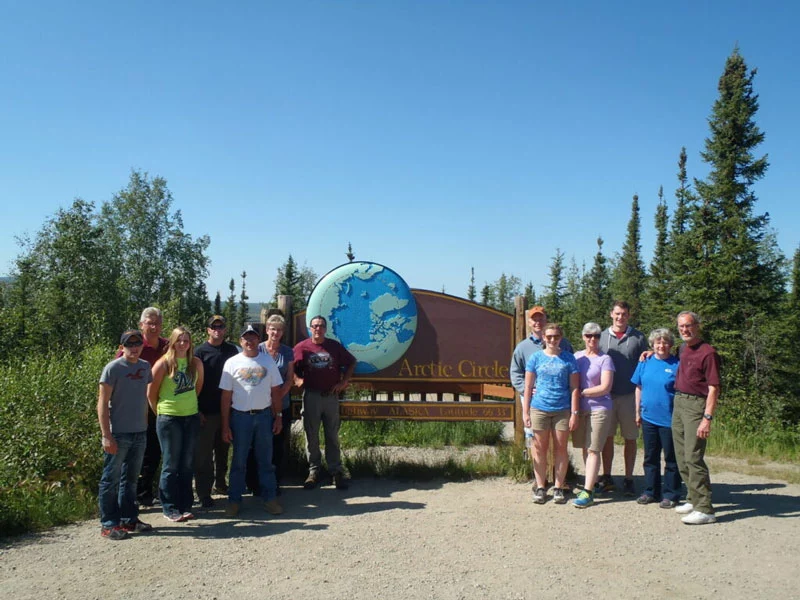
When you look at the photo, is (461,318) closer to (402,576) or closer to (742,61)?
(402,576)

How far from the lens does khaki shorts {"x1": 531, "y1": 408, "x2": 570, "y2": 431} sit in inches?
221

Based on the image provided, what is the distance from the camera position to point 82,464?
5.61 metres

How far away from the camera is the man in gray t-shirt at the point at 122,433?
14.9 ft

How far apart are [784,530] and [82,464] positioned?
20.5 ft

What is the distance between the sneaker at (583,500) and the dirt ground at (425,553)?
134 millimetres

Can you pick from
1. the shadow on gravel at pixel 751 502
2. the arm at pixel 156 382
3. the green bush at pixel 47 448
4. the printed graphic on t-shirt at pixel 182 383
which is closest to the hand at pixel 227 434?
the printed graphic on t-shirt at pixel 182 383

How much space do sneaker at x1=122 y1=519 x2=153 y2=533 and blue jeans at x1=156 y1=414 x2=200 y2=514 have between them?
28 cm

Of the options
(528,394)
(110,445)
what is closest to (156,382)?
(110,445)

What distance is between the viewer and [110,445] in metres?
4.50

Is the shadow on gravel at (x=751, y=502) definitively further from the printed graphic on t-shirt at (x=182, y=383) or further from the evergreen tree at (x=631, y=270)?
the evergreen tree at (x=631, y=270)

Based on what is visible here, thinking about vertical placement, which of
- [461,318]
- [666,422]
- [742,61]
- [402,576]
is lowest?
[402,576]

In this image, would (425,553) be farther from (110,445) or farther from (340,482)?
(110,445)

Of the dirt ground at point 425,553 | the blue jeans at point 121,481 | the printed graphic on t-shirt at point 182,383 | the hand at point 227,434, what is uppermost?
the printed graphic on t-shirt at point 182,383

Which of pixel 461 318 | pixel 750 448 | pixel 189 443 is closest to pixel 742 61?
pixel 750 448
